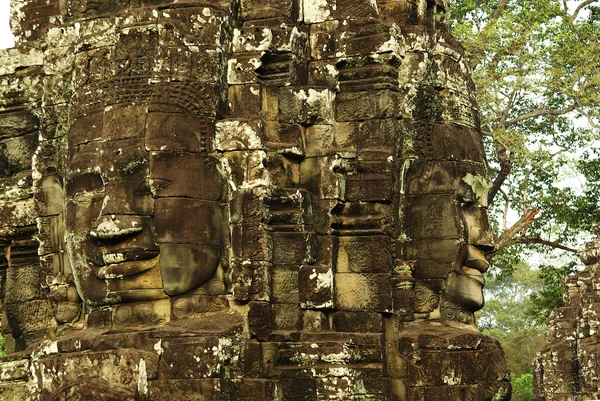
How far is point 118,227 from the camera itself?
9977 mm

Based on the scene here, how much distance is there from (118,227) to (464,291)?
119 inches

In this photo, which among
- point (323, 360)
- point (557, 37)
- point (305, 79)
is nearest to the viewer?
point (323, 360)

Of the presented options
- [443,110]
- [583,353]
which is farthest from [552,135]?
[443,110]

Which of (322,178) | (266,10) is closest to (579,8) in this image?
(266,10)

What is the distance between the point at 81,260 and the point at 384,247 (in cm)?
232

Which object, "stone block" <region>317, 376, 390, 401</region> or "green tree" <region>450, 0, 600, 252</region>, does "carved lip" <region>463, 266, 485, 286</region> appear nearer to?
"stone block" <region>317, 376, 390, 401</region>

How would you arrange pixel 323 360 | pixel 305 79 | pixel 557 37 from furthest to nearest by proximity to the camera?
pixel 557 37 < pixel 305 79 < pixel 323 360

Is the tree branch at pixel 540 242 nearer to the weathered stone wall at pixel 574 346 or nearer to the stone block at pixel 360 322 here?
the weathered stone wall at pixel 574 346

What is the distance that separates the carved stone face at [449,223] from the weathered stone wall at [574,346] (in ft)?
33.2

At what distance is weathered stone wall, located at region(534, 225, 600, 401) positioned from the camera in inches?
836

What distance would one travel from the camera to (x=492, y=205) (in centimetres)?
2684

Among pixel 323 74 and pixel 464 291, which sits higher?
pixel 323 74

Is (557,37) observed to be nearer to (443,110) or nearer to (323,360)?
(443,110)

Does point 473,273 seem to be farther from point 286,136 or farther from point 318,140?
point 286,136
